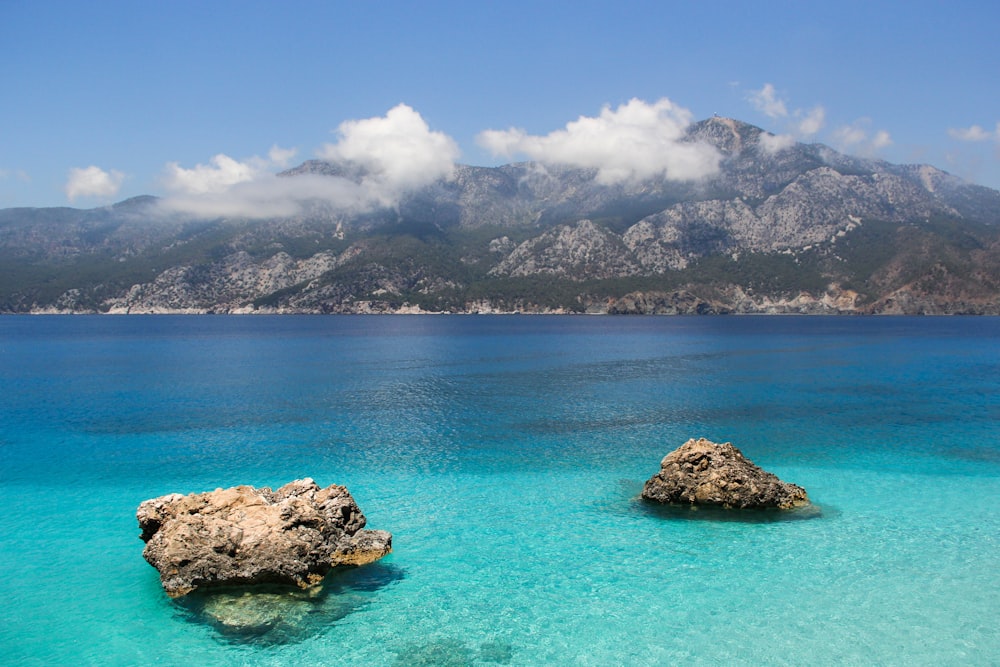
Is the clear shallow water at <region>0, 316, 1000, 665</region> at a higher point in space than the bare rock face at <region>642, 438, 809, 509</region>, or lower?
lower

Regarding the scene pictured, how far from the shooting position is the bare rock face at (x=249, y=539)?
19.0 m

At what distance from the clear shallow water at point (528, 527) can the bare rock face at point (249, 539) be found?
0.76 metres

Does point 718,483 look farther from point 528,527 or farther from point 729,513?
point 528,527

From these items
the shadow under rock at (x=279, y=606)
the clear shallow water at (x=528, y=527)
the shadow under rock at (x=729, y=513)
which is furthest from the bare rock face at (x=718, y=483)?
the shadow under rock at (x=279, y=606)

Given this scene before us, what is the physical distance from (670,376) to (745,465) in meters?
47.3

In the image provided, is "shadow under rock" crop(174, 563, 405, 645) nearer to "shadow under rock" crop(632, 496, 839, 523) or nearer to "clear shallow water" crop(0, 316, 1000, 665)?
"clear shallow water" crop(0, 316, 1000, 665)

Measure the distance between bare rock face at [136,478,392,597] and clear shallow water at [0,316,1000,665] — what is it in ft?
2.50

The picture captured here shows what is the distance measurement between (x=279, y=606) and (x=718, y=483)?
57.7ft

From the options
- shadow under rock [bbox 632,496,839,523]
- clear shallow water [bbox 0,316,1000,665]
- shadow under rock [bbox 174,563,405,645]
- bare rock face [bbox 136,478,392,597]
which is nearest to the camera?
clear shallow water [bbox 0,316,1000,665]

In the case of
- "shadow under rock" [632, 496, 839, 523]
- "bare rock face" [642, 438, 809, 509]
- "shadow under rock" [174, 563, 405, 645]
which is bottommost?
"shadow under rock" [174, 563, 405, 645]

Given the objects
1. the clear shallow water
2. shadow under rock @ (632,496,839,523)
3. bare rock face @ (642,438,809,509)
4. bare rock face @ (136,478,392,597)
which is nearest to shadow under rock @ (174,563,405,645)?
the clear shallow water

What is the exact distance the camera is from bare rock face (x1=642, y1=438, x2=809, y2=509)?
86.8 feet

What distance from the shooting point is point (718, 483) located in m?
26.7

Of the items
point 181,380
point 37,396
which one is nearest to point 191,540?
point 37,396
